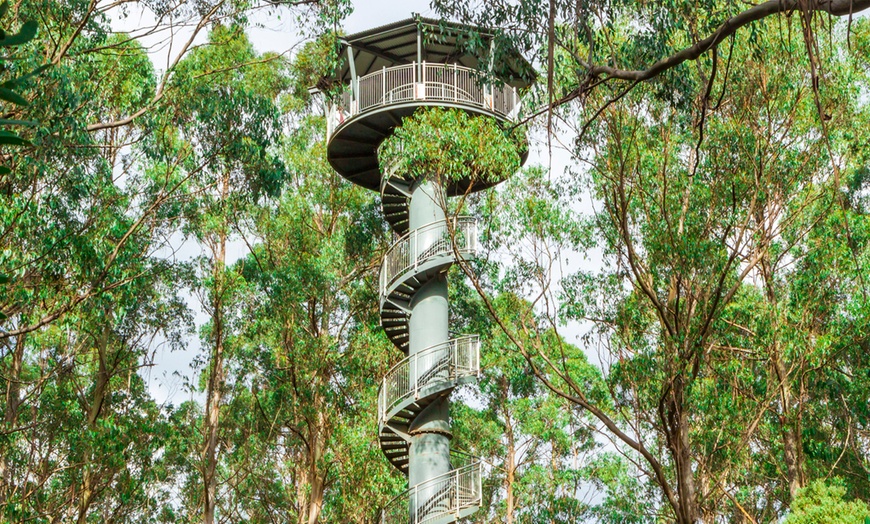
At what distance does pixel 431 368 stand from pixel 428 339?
61 cm

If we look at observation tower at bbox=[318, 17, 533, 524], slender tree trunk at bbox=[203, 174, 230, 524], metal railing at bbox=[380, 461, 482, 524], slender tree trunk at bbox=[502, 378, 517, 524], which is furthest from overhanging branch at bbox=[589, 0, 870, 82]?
slender tree trunk at bbox=[502, 378, 517, 524]

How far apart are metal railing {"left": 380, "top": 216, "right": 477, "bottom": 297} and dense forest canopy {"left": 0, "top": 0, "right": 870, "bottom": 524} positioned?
59cm

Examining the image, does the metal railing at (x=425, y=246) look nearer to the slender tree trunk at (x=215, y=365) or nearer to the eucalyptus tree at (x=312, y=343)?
the eucalyptus tree at (x=312, y=343)

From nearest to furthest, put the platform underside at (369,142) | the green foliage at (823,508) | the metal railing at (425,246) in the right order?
the green foliage at (823,508)
the metal railing at (425,246)
the platform underside at (369,142)

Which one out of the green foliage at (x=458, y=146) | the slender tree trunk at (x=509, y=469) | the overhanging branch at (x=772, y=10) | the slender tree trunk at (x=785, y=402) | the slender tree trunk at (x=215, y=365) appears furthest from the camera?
the slender tree trunk at (x=509, y=469)

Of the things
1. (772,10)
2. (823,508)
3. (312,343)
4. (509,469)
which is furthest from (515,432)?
(772,10)

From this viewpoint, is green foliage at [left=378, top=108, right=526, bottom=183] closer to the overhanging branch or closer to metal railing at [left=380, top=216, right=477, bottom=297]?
metal railing at [left=380, top=216, right=477, bottom=297]

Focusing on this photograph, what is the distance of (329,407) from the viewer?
19.9 metres

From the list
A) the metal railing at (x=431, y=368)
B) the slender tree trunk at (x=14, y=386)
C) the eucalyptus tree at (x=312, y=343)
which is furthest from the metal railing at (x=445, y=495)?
the slender tree trunk at (x=14, y=386)

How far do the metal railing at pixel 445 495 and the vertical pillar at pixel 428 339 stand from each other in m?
0.02

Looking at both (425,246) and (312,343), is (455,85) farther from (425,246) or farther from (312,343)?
(312,343)

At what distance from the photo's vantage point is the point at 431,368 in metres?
15.8

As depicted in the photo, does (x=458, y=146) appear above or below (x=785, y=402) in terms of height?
above

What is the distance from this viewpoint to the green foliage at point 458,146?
49.0 ft
